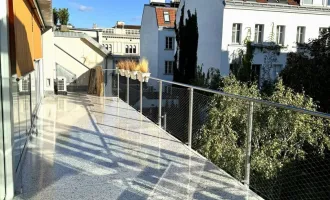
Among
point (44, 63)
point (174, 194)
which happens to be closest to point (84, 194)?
point (174, 194)

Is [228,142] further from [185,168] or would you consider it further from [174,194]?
[174,194]

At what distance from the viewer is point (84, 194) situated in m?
2.97

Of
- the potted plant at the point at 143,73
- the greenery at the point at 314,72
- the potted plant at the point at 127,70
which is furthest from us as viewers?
the greenery at the point at 314,72

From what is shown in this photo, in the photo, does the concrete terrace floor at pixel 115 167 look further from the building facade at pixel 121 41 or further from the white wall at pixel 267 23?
the building facade at pixel 121 41

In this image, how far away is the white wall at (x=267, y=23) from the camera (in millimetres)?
18547

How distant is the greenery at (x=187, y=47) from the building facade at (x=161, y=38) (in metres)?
4.89

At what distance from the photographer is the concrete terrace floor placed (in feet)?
9.96

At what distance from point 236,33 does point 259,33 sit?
1.70 metres

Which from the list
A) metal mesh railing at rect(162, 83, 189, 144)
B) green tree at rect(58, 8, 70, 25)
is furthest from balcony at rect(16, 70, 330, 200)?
green tree at rect(58, 8, 70, 25)

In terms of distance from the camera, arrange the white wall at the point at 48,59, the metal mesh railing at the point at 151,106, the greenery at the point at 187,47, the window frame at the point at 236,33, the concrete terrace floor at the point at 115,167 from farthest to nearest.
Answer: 1. the greenery at the point at 187,47
2. the window frame at the point at 236,33
3. the white wall at the point at 48,59
4. the metal mesh railing at the point at 151,106
5. the concrete terrace floor at the point at 115,167

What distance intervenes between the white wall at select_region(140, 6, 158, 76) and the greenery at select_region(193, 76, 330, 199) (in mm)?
21305

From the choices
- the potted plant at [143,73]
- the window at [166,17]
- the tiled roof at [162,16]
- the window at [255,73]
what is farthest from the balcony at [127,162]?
the window at [166,17]

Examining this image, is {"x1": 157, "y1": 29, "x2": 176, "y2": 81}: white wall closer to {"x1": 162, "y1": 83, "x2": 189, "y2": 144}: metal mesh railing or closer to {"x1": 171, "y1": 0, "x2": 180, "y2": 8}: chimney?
{"x1": 171, "y1": 0, "x2": 180, "y2": 8}: chimney

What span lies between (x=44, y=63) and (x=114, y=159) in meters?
7.27
